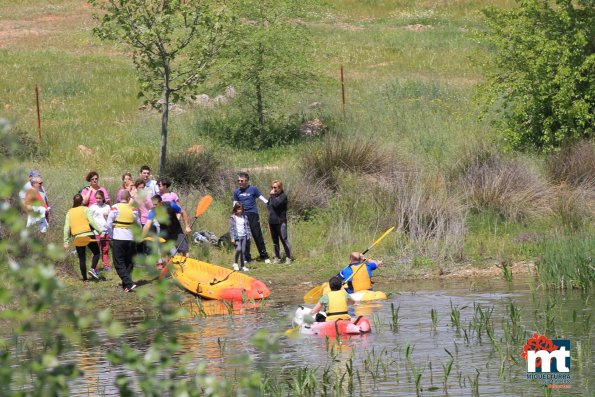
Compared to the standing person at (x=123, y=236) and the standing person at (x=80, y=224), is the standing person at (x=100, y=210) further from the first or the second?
the standing person at (x=123, y=236)

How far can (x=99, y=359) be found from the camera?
13.9 m

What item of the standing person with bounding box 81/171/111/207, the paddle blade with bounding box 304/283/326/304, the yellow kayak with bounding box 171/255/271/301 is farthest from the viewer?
the standing person with bounding box 81/171/111/207

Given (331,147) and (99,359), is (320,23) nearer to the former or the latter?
(331,147)

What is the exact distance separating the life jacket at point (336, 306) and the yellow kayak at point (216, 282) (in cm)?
322

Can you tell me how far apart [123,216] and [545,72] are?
13.0m

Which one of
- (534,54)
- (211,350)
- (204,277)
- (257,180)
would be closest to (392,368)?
(211,350)

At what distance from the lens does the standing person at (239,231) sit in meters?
20.5

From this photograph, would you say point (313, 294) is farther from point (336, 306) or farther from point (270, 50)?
point (270, 50)

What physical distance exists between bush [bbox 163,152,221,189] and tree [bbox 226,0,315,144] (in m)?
4.25

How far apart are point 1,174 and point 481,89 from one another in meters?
23.4

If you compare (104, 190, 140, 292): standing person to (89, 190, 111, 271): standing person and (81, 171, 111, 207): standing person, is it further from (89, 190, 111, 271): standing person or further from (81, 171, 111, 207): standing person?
(81, 171, 111, 207): standing person

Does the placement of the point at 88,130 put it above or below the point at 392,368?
below

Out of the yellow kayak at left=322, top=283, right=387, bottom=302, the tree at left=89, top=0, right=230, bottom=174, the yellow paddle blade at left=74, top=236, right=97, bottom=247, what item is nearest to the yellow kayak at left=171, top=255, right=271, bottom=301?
the yellow kayak at left=322, top=283, right=387, bottom=302

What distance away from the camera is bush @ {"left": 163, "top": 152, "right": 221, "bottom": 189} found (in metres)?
26.3
